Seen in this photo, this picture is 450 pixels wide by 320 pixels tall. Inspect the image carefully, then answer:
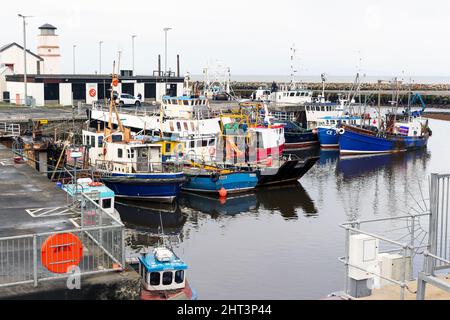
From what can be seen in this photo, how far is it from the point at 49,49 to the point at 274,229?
5364 cm

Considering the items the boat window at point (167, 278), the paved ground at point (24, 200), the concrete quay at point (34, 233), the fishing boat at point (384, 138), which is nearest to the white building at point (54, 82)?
the fishing boat at point (384, 138)

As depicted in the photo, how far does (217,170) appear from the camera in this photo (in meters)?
36.0

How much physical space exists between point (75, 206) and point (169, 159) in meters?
17.9

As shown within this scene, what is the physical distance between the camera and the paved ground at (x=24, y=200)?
1623 cm

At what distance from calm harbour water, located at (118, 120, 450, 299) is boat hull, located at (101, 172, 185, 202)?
1.75 feet

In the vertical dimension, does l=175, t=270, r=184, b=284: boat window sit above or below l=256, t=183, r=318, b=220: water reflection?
above

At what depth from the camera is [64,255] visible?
12.5m

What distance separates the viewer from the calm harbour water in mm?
20797

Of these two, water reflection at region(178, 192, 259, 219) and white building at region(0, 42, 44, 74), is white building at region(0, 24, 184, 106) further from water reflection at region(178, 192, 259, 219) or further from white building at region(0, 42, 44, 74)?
water reflection at region(178, 192, 259, 219)

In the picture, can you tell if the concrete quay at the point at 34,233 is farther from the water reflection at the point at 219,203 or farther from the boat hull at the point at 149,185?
the water reflection at the point at 219,203

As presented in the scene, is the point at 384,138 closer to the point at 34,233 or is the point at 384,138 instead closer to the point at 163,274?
the point at 163,274

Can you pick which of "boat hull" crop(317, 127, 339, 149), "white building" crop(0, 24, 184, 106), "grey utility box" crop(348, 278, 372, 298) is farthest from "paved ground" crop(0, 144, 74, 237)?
"boat hull" crop(317, 127, 339, 149)
